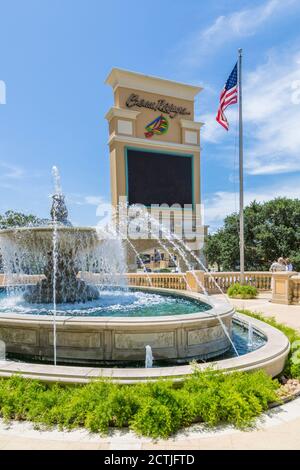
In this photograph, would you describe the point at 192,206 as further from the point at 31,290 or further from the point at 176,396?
the point at 176,396

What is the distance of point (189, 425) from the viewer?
162 inches

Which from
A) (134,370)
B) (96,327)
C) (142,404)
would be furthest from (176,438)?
(96,327)

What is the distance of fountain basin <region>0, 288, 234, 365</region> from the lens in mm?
5965

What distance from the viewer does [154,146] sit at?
35562mm

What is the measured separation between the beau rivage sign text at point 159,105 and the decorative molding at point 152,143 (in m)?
3.75

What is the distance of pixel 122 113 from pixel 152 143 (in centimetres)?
452

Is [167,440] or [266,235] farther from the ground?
[266,235]

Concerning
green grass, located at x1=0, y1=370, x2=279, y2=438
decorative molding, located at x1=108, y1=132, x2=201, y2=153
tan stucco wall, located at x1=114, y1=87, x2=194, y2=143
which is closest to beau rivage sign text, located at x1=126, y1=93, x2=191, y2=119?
tan stucco wall, located at x1=114, y1=87, x2=194, y2=143

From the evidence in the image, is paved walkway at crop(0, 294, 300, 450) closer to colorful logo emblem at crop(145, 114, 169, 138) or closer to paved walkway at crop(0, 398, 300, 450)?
paved walkway at crop(0, 398, 300, 450)

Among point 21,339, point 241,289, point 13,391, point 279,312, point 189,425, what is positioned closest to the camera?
point 189,425

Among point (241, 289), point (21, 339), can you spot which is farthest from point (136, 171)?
point (21, 339)

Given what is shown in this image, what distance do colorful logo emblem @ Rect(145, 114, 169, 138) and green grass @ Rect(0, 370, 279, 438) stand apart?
34010mm

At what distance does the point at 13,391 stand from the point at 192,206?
34637 mm

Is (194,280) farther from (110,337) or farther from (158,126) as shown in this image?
(158,126)
